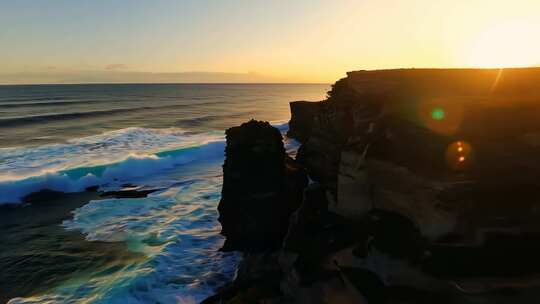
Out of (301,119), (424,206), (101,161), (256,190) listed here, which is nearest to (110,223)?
(256,190)

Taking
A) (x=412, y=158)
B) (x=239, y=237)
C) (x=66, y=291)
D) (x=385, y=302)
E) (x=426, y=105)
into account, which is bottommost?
(x=66, y=291)

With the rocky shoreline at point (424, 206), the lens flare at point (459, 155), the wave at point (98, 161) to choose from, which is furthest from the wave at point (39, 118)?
the lens flare at point (459, 155)

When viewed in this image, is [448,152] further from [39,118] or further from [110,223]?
[39,118]

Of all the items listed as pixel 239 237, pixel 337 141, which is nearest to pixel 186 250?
pixel 239 237

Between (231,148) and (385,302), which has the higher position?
(231,148)

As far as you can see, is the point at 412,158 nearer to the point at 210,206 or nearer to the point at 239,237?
the point at 239,237

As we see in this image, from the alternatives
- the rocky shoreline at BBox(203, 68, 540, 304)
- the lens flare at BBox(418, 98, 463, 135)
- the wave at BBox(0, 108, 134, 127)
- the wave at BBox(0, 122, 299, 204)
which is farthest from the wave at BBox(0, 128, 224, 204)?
the lens flare at BBox(418, 98, 463, 135)
